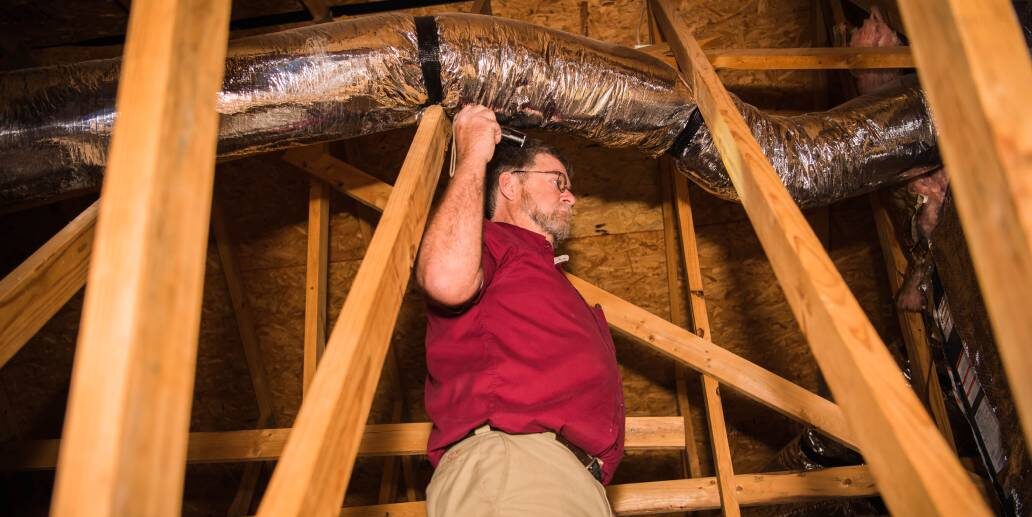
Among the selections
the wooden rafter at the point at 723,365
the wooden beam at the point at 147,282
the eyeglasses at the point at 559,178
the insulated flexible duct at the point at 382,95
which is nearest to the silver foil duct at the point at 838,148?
the insulated flexible duct at the point at 382,95

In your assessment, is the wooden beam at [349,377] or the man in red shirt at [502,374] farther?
the man in red shirt at [502,374]

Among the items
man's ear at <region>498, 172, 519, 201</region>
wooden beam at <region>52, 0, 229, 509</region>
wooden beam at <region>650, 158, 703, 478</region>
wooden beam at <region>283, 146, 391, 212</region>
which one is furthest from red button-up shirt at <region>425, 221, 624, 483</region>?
wooden beam at <region>650, 158, 703, 478</region>

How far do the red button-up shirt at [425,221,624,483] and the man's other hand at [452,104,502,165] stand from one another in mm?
197

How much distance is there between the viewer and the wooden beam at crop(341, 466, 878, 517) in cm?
183

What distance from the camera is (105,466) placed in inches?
17.4

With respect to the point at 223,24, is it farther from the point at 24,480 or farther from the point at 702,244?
the point at 24,480

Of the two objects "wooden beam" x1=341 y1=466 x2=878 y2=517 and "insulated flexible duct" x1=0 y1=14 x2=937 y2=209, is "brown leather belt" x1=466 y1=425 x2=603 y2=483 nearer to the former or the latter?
"wooden beam" x1=341 y1=466 x2=878 y2=517

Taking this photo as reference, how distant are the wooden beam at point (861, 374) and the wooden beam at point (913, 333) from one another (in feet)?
5.27

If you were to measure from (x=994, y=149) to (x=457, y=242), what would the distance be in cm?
90

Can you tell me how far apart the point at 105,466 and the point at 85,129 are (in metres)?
1.09

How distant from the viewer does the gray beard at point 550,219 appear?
1676 millimetres

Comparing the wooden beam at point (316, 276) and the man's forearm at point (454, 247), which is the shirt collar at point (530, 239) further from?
the wooden beam at point (316, 276)

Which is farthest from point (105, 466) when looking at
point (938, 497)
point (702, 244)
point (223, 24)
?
point (702, 244)

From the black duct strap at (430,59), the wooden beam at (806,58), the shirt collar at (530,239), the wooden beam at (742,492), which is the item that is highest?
the wooden beam at (806,58)
